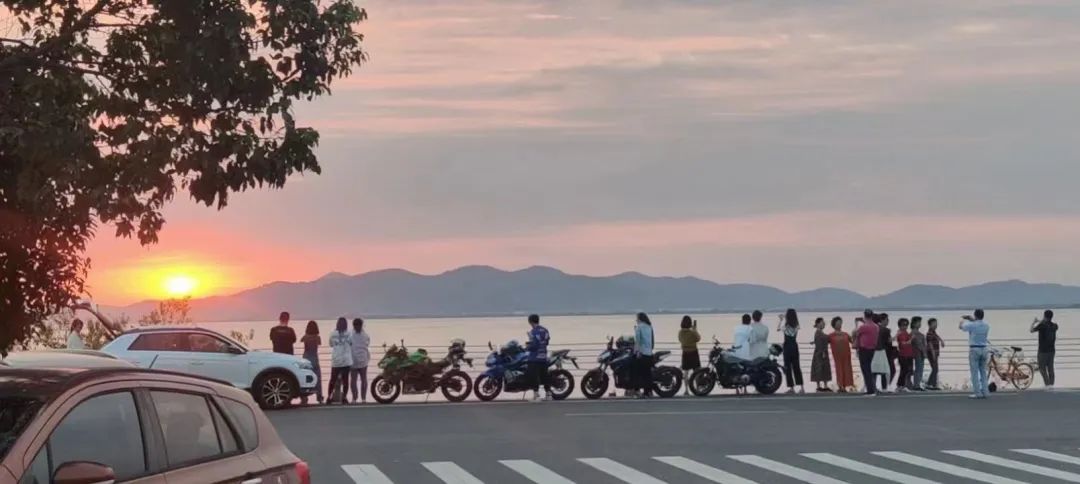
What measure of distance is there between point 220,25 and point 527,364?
21.5 m

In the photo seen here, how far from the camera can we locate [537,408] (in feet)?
98.3

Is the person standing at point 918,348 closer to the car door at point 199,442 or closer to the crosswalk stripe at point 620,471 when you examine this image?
the crosswalk stripe at point 620,471

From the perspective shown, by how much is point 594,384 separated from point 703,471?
15.1 metres

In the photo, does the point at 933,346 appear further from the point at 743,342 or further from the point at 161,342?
the point at 161,342

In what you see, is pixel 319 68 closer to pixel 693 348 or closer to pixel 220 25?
pixel 220 25

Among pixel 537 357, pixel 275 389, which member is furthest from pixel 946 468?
pixel 275 389

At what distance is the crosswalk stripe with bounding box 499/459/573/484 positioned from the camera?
1733 centimetres

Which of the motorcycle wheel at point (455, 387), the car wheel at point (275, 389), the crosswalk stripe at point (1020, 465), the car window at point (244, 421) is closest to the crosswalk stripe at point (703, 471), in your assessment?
the crosswalk stripe at point (1020, 465)

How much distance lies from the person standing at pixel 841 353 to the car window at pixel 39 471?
2949 cm

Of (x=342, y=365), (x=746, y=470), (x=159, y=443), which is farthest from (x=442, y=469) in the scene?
(x=342, y=365)

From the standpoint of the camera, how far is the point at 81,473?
21.1ft

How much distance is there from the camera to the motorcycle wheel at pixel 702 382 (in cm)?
3403

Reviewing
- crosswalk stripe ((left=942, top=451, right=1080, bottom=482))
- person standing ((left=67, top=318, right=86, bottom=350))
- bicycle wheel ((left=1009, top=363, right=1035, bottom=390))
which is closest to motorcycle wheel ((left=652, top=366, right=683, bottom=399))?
bicycle wheel ((left=1009, top=363, right=1035, bottom=390))

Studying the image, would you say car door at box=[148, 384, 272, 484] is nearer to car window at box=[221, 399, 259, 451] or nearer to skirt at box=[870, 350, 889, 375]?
car window at box=[221, 399, 259, 451]
